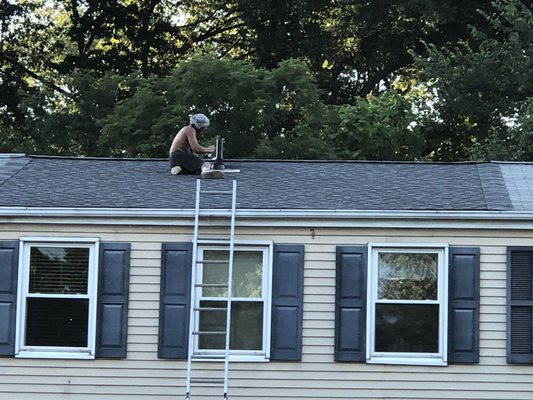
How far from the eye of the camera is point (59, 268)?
14.0 meters

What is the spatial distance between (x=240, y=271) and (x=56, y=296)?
6.74 ft

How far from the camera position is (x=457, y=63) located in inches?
1121

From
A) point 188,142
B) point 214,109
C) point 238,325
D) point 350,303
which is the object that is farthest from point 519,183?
point 214,109

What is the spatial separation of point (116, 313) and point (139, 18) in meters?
23.4

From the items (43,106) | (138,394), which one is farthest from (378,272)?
(43,106)

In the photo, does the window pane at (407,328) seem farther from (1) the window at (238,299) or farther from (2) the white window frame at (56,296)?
(2) the white window frame at (56,296)

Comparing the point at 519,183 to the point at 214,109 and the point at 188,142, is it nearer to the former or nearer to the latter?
the point at 188,142

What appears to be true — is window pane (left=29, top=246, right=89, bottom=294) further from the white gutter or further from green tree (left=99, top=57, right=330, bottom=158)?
green tree (left=99, top=57, right=330, bottom=158)

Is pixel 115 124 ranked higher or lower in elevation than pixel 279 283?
higher

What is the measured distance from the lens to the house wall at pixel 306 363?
45.1 feet

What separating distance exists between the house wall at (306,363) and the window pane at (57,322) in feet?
0.79

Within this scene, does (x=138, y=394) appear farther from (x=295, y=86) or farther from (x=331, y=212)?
(x=295, y=86)

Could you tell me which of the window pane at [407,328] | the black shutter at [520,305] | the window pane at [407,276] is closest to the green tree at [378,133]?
the window pane at [407,276]

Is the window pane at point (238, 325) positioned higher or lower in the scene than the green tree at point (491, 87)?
lower
